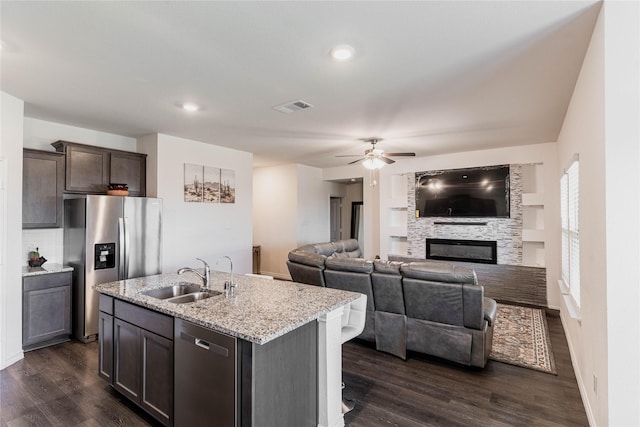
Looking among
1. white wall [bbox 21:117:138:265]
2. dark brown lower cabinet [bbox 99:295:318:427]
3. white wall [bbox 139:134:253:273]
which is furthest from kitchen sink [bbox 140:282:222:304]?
white wall [bbox 21:117:138:265]

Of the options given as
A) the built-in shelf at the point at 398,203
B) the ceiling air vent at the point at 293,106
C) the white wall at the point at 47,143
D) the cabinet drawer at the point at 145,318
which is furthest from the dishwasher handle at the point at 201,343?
the built-in shelf at the point at 398,203

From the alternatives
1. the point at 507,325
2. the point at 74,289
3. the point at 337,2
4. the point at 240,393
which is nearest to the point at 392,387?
the point at 240,393

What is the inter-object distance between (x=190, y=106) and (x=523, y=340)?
4.83m

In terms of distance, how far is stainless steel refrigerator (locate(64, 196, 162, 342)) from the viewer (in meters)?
3.88

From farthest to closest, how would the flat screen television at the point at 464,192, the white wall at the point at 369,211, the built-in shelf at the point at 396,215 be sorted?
the white wall at the point at 369,211 → the built-in shelf at the point at 396,215 → the flat screen television at the point at 464,192

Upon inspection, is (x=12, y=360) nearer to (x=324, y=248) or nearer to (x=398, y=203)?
(x=324, y=248)

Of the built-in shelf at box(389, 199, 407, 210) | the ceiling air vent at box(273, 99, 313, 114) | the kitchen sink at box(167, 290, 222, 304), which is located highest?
the ceiling air vent at box(273, 99, 313, 114)

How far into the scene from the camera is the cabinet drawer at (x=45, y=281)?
11.6ft

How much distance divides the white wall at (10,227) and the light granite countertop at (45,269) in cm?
19

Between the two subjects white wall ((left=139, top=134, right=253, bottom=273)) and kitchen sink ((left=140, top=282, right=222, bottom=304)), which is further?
white wall ((left=139, top=134, right=253, bottom=273))

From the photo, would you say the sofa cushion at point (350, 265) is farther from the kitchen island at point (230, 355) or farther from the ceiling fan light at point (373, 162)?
the ceiling fan light at point (373, 162)

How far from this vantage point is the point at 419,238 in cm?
659

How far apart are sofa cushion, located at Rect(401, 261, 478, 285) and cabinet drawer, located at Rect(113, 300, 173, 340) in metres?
2.26

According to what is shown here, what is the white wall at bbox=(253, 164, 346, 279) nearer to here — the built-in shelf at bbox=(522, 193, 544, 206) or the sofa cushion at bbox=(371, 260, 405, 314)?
the sofa cushion at bbox=(371, 260, 405, 314)
